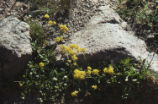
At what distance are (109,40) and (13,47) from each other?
2.02m

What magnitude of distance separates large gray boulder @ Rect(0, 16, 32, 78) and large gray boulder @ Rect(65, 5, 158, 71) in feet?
3.47

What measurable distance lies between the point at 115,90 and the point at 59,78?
3.97ft

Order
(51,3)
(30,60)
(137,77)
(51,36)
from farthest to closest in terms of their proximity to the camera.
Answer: (51,3) < (51,36) < (30,60) < (137,77)

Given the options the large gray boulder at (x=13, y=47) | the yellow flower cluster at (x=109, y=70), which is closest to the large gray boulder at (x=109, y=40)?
the yellow flower cluster at (x=109, y=70)

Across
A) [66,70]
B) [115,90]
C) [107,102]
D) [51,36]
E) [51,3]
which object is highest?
[51,3]

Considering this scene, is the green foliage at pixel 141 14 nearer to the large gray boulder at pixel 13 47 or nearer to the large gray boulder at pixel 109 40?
the large gray boulder at pixel 109 40

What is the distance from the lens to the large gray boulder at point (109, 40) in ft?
14.5

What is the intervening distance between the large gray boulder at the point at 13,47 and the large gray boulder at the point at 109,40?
41.6 inches

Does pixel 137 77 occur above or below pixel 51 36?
below

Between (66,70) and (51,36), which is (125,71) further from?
(51,36)

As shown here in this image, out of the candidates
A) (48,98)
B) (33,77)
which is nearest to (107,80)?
(48,98)

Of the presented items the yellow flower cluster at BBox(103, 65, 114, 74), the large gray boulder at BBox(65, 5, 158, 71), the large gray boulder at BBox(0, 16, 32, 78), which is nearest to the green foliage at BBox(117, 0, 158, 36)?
the large gray boulder at BBox(65, 5, 158, 71)

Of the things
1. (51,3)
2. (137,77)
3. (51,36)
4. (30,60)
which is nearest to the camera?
(137,77)

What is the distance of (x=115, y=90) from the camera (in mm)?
4352
